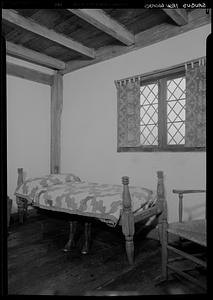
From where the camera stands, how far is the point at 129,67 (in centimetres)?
324

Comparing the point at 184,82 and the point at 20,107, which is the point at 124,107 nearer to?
the point at 184,82

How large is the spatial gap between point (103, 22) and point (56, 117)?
1.98 meters

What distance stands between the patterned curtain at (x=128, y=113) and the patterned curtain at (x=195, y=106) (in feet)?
2.34

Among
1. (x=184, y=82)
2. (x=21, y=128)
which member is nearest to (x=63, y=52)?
(x=21, y=128)

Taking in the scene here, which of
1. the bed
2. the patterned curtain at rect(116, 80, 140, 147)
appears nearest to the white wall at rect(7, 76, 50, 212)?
the bed

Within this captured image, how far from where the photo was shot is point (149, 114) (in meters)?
3.08

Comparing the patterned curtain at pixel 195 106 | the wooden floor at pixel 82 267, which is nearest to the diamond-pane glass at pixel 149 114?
the patterned curtain at pixel 195 106

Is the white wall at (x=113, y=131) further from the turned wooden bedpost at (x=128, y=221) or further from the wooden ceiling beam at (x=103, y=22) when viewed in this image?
the turned wooden bedpost at (x=128, y=221)

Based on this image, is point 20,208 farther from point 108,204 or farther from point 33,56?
point 33,56

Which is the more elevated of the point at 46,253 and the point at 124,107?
the point at 124,107

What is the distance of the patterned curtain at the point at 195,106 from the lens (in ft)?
8.26

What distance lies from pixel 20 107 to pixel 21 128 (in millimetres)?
350

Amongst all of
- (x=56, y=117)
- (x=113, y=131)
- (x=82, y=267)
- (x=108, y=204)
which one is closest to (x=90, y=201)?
(x=108, y=204)

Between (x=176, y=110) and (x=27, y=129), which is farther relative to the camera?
(x=27, y=129)
